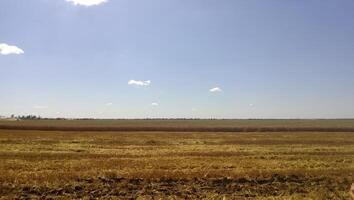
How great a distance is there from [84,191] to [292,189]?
7402 mm

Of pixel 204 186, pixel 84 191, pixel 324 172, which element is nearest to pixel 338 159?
pixel 324 172

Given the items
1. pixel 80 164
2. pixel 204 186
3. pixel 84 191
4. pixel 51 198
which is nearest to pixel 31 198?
pixel 51 198

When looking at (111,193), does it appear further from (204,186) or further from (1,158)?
(1,158)

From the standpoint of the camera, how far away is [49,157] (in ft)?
81.9

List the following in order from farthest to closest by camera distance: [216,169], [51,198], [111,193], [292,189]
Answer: [216,169] → [292,189] → [111,193] → [51,198]

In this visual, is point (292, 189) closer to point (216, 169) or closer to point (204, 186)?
point (204, 186)

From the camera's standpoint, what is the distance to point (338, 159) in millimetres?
24969

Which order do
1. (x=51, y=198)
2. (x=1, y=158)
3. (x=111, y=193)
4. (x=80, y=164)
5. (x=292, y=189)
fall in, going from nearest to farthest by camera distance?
(x=51, y=198), (x=111, y=193), (x=292, y=189), (x=80, y=164), (x=1, y=158)

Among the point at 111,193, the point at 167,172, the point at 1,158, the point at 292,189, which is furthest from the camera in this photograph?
the point at 1,158

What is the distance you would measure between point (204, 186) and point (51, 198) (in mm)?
5501

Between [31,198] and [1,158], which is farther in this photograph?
[1,158]

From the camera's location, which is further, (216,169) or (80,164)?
(80,164)

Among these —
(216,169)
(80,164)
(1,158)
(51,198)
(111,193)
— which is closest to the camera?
(51,198)

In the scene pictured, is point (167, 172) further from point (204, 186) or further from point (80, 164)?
point (80, 164)
